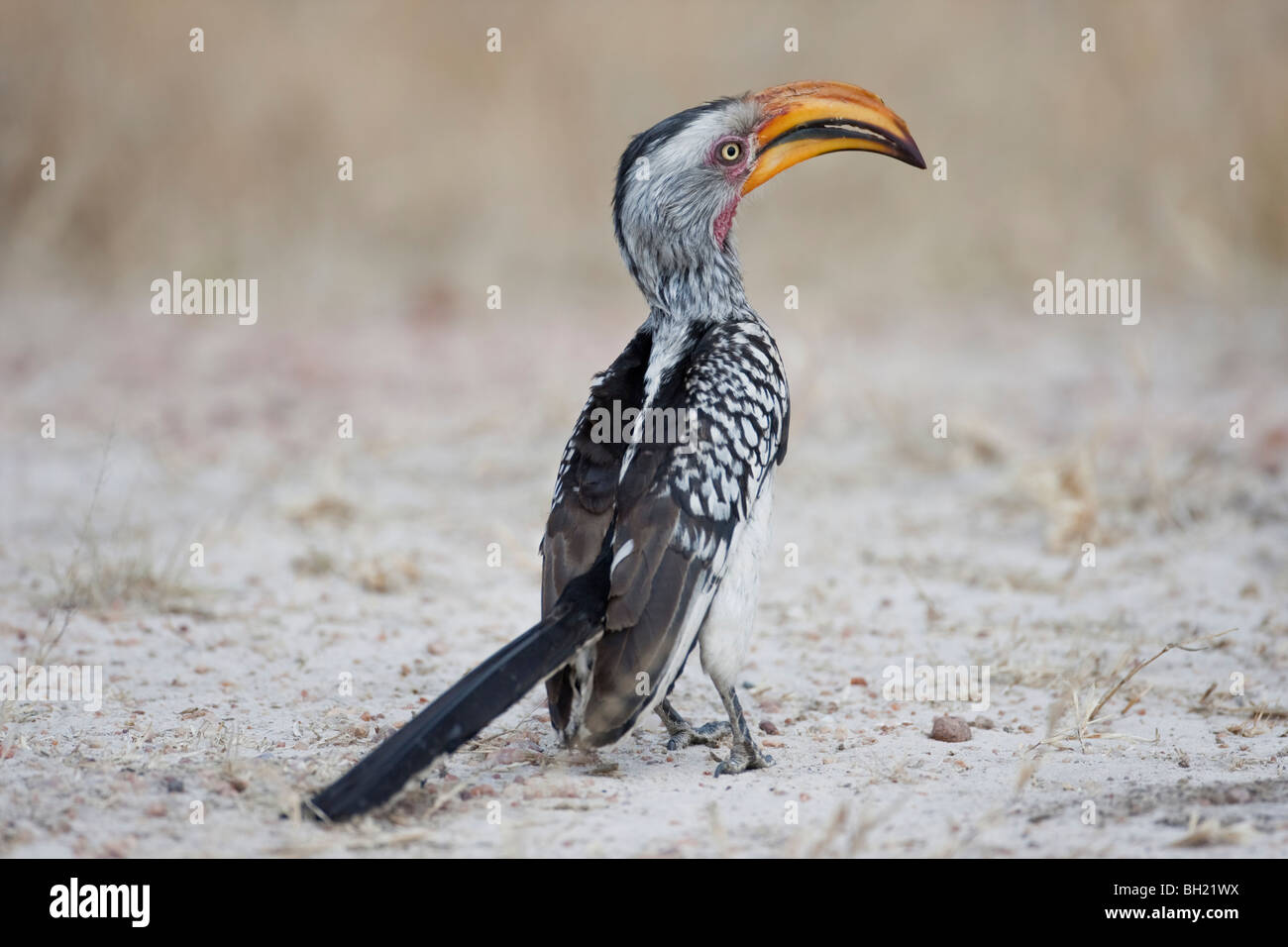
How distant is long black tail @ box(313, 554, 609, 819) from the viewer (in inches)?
114

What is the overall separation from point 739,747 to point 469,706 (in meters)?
0.86

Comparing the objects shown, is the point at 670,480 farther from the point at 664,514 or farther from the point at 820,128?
the point at 820,128

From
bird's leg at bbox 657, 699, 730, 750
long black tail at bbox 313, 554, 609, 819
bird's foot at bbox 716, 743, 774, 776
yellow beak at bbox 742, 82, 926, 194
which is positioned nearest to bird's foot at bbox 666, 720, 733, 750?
bird's leg at bbox 657, 699, 730, 750

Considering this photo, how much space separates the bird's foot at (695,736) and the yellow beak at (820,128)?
66.8 inches

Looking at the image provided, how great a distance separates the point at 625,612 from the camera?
3.32 meters

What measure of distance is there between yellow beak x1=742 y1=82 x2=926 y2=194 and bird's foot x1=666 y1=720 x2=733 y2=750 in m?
1.70

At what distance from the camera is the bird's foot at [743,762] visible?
3490 millimetres

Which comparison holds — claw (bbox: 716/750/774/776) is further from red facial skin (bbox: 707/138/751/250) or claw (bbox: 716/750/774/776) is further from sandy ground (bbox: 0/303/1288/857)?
→ red facial skin (bbox: 707/138/751/250)

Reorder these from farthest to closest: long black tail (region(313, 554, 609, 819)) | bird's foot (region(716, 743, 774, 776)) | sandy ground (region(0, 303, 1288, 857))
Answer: bird's foot (region(716, 743, 774, 776))
sandy ground (region(0, 303, 1288, 857))
long black tail (region(313, 554, 609, 819))

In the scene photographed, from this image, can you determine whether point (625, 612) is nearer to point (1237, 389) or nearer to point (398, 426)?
point (398, 426)

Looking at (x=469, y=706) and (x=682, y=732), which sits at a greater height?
(x=469, y=706)

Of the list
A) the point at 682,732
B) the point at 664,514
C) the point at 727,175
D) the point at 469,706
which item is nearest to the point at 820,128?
the point at 727,175

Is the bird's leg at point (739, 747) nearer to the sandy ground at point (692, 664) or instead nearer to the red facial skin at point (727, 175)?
the sandy ground at point (692, 664)

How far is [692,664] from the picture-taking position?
4.97 m
